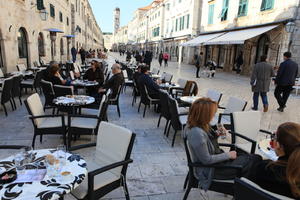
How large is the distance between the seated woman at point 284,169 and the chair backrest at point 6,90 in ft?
18.7

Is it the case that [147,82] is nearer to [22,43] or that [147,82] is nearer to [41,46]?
[22,43]

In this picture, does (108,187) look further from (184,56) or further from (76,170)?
(184,56)

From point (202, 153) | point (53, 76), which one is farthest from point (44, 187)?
point (53, 76)

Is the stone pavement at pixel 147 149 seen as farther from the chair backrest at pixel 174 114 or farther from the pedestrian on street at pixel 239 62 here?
the pedestrian on street at pixel 239 62

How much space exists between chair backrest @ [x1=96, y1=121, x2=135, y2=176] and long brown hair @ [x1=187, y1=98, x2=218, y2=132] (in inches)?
25.8

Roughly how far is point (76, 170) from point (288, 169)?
1.58m

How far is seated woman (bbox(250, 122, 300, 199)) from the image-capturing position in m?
1.41

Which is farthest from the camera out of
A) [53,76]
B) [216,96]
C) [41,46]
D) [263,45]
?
[263,45]

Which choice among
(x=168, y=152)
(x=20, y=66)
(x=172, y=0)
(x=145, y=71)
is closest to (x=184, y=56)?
(x=172, y=0)

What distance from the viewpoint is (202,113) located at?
2281mm

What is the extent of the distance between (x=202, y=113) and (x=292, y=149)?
85 cm

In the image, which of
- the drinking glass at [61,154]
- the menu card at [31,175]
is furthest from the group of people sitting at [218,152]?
the menu card at [31,175]

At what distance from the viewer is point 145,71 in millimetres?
5859

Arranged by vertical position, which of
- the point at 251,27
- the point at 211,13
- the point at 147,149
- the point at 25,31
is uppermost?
the point at 211,13
